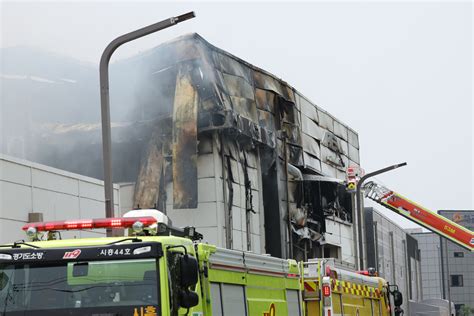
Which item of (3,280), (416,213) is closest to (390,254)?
(416,213)

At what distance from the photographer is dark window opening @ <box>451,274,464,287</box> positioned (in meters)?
110

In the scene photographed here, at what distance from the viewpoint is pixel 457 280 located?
111 meters

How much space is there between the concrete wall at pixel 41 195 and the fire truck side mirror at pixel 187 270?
1296 centimetres

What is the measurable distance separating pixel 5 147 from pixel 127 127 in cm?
454

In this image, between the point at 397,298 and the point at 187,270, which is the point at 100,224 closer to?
the point at 187,270

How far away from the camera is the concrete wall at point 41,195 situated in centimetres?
2320

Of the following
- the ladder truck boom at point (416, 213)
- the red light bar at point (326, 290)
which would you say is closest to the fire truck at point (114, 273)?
the red light bar at point (326, 290)

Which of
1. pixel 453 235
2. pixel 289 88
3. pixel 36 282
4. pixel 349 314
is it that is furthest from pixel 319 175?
pixel 36 282

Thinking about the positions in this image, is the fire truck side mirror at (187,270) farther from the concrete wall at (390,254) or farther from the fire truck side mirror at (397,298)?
the concrete wall at (390,254)

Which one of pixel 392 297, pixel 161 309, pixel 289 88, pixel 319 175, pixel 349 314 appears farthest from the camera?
pixel 319 175

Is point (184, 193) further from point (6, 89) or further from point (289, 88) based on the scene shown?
point (289, 88)

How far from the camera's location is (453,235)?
1943 inches

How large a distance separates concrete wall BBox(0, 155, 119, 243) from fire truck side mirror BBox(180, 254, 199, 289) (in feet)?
Answer: 42.5

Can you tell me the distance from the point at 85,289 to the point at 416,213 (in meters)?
40.2
